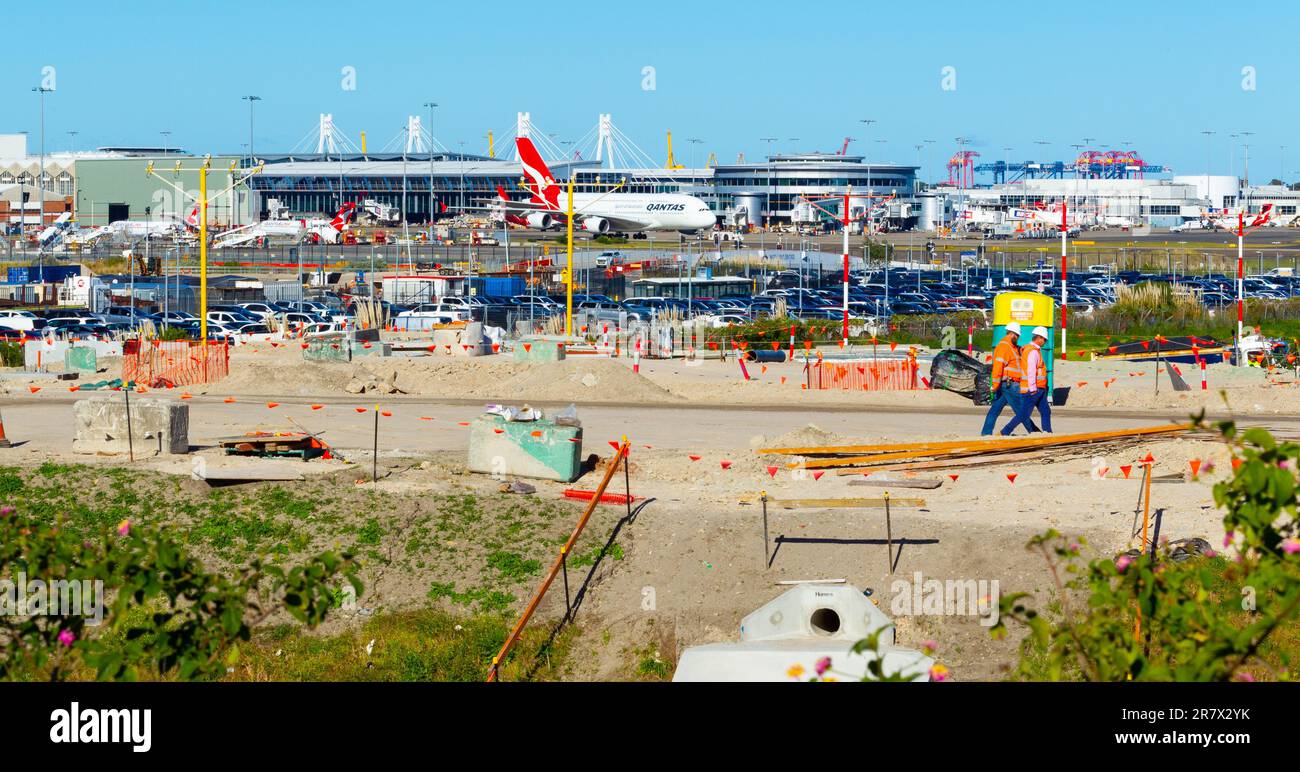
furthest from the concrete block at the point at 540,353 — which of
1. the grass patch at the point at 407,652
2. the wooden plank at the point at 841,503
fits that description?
the grass patch at the point at 407,652

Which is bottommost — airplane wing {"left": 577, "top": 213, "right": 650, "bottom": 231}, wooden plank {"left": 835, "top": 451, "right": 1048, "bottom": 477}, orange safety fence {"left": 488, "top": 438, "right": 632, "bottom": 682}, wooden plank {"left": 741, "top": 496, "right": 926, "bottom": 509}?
orange safety fence {"left": 488, "top": 438, "right": 632, "bottom": 682}

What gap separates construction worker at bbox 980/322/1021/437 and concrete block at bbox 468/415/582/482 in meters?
7.17

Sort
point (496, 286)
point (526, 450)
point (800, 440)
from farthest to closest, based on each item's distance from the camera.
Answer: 1. point (496, 286)
2. point (800, 440)
3. point (526, 450)

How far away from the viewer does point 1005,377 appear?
2452cm

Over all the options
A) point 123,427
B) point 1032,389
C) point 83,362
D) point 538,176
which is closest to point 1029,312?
point 1032,389

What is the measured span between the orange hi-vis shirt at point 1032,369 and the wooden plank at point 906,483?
4205 mm

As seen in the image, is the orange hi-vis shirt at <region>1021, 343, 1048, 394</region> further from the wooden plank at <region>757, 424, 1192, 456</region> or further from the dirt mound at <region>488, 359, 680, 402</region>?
the dirt mound at <region>488, 359, 680, 402</region>

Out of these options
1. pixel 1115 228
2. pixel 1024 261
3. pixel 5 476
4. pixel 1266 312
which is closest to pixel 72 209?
pixel 1024 261

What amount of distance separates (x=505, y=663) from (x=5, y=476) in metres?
8.99

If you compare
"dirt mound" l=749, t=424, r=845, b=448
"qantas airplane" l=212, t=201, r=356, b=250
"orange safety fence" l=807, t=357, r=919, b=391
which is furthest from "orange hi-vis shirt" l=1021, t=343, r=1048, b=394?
"qantas airplane" l=212, t=201, r=356, b=250

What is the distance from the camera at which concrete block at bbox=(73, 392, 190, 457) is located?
22719mm

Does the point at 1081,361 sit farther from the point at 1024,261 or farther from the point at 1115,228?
the point at 1115,228

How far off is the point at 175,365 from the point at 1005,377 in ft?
63.1

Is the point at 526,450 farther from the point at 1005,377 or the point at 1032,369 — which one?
the point at 1032,369
